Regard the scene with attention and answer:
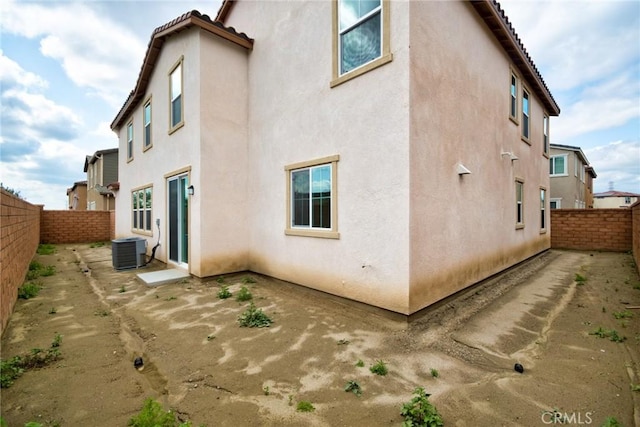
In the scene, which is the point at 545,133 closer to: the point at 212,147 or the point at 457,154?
the point at 457,154

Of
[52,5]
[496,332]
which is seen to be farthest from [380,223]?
[52,5]

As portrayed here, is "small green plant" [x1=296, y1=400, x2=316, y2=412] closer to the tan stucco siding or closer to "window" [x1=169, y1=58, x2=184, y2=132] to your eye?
the tan stucco siding

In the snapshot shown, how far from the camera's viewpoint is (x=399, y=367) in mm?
3389

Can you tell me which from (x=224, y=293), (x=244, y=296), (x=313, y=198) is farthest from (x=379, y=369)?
(x=224, y=293)

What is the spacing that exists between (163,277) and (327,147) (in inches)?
210

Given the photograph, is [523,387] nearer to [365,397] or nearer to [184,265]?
[365,397]

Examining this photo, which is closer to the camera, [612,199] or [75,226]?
[75,226]

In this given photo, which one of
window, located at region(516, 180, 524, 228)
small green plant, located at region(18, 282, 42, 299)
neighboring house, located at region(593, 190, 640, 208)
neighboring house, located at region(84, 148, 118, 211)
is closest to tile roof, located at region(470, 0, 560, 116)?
window, located at region(516, 180, 524, 228)

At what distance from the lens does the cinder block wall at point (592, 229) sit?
1212 cm

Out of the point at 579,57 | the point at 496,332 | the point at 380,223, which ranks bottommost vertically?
the point at 496,332

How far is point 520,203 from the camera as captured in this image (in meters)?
9.48

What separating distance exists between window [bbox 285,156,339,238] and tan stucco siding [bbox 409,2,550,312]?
1.63 m

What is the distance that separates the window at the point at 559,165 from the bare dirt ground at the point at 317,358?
1969cm

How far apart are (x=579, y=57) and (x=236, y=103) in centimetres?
1301
